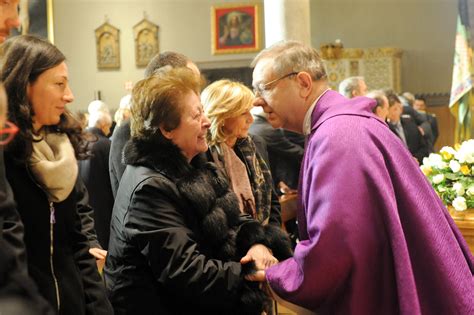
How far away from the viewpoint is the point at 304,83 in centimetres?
245

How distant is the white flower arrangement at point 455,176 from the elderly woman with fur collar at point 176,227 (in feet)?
5.80

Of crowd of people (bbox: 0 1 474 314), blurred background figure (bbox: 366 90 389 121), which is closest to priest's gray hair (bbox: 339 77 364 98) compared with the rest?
blurred background figure (bbox: 366 90 389 121)

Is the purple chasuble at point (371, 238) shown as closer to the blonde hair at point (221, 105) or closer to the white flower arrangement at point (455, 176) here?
the blonde hair at point (221, 105)

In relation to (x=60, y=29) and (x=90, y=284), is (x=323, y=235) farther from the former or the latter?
(x=60, y=29)

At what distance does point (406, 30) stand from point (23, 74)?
14064mm

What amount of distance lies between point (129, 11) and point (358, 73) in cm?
583

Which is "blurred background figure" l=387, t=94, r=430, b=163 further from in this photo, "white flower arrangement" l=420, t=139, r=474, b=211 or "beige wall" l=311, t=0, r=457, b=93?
"beige wall" l=311, t=0, r=457, b=93

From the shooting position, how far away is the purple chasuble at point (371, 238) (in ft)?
6.70

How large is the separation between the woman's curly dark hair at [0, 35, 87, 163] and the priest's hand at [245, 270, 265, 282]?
2.97 ft

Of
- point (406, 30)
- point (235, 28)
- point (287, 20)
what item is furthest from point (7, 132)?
point (406, 30)

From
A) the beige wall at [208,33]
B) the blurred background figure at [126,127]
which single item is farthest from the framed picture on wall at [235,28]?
the blurred background figure at [126,127]

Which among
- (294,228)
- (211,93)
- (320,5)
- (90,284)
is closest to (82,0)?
(320,5)

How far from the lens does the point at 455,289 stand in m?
2.08

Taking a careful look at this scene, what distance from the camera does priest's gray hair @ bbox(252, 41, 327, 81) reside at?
2465mm
